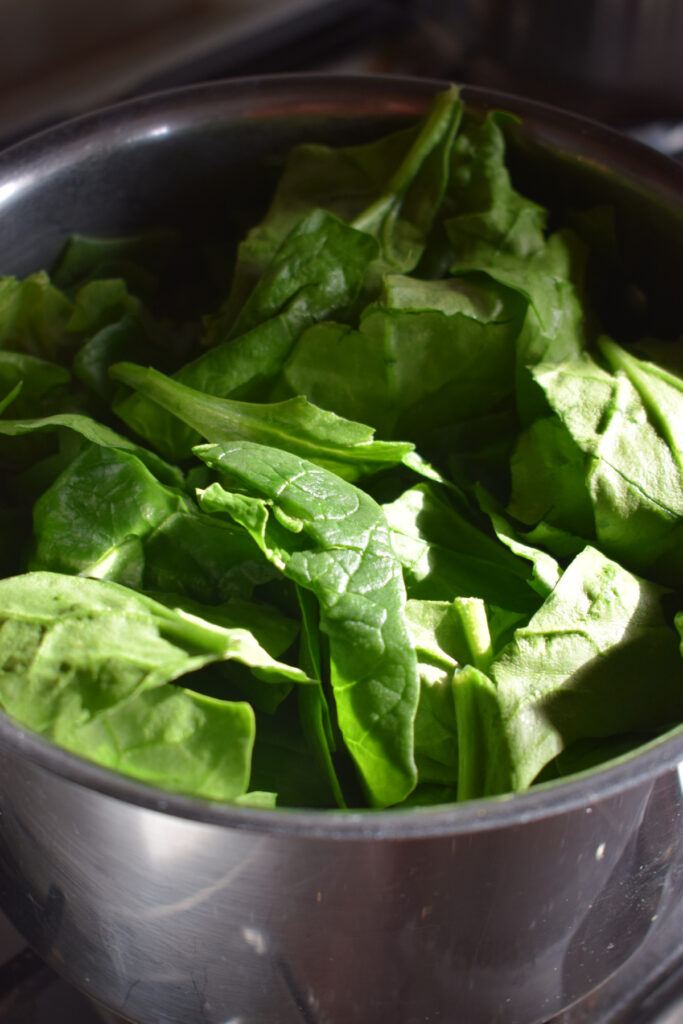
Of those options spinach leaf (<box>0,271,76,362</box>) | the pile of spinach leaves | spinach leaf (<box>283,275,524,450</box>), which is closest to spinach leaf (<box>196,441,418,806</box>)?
the pile of spinach leaves

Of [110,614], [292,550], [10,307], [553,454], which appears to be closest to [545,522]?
[553,454]

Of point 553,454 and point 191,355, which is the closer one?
point 553,454

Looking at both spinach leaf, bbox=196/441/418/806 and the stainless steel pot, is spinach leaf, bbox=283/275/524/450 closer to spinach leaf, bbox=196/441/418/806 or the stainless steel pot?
spinach leaf, bbox=196/441/418/806

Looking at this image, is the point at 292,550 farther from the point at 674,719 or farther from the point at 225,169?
the point at 225,169

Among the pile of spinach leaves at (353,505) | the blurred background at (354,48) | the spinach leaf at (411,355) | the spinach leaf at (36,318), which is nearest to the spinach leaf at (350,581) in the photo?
the pile of spinach leaves at (353,505)

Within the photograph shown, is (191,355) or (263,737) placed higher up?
(191,355)

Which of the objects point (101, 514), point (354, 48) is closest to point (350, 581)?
point (101, 514)
